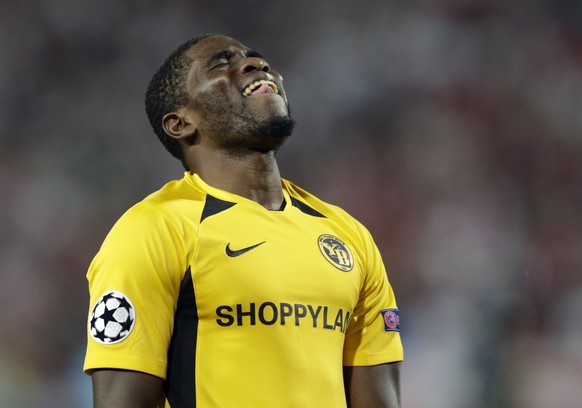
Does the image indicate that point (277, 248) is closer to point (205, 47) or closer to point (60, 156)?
point (205, 47)

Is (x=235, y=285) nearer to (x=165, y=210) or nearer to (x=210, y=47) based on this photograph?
(x=165, y=210)

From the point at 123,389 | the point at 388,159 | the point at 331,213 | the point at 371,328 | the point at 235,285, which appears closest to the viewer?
the point at 123,389

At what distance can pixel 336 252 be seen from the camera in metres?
2.01

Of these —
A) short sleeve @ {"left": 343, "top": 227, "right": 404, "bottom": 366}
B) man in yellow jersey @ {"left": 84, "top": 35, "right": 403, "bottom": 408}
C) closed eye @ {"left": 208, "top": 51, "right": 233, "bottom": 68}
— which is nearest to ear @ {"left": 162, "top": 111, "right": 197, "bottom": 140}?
man in yellow jersey @ {"left": 84, "top": 35, "right": 403, "bottom": 408}

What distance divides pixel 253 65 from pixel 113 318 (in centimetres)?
82

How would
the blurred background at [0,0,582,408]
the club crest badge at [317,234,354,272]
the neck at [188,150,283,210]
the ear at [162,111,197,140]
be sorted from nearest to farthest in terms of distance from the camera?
the club crest badge at [317,234,354,272] → the neck at [188,150,283,210] → the ear at [162,111,197,140] → the blurred background at [0,0,582,408]

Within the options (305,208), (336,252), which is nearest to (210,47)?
(305,208)

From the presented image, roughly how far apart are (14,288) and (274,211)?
2405mm

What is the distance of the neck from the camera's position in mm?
2076

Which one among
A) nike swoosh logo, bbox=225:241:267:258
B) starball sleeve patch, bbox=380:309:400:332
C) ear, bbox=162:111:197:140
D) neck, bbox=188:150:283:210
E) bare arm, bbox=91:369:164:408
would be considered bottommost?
bare arm, bbox=91:369:164:408

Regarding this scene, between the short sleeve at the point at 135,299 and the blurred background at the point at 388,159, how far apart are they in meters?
2.36

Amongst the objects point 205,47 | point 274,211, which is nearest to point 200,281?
point 274,211

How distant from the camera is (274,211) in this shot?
6.71ft

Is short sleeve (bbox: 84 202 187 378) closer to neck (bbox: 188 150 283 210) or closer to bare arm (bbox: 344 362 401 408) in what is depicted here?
neck (bbox: 188 150 283 210)
